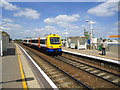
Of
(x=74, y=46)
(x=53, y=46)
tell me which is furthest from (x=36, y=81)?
(x=74, y=46)

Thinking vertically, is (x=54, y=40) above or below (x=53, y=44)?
above

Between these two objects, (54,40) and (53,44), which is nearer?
(53,44)

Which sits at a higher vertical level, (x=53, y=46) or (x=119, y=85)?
(x=53, y=46)

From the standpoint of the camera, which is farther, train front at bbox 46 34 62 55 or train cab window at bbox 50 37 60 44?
train cab window at bbox 50 37 60 44

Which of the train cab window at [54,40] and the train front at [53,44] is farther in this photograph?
the train cab window at [54,40]

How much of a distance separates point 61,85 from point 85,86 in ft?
3.96

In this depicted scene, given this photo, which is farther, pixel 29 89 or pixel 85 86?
pixel 85 86

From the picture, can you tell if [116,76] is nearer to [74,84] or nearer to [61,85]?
[74,84]

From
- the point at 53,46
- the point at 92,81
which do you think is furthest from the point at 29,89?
the point at 53,46

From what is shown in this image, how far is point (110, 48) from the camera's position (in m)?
17.0

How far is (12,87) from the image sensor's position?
16.1 feet

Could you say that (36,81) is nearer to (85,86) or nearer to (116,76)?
(85,86)

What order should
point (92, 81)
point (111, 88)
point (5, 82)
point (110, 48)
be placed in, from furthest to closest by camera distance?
point (110, 48)
point (92, 81)
point (5, 82)
point (111, 88)

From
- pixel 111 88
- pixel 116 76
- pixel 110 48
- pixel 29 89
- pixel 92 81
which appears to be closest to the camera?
pixel 29 89
